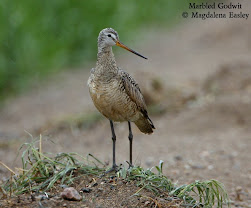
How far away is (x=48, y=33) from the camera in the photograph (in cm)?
1184

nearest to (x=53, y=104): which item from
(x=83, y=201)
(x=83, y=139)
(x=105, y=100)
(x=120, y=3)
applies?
(x=83, y=139)

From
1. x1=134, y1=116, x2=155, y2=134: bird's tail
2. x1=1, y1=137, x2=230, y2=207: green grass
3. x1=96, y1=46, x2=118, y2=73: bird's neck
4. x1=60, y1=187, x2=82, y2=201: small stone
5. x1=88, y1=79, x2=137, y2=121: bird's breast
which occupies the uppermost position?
x1=96, y1=46, x2=118, y2=73: bird's neck

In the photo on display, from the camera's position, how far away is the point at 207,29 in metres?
15.7

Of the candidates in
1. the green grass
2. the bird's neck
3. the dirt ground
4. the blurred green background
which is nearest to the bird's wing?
the bird's neck

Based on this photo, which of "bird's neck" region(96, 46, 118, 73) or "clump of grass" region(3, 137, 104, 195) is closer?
"clump of grass" region(3, 137, 104, 195)

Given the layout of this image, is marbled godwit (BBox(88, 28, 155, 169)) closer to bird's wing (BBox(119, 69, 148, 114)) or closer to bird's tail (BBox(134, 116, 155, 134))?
bird's wing (BBox(119, 69, 148, 114))

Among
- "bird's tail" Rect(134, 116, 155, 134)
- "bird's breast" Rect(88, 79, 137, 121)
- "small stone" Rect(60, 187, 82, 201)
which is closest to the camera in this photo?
"small stone" Rect(60, 187, 82, 201)

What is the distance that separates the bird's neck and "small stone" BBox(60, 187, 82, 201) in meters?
1.38

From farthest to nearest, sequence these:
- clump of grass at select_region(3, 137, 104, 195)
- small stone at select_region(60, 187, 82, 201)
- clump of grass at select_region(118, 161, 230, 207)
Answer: clump of grass at select_region(3, 137, 104, 195) → clump of grass at select_region(118, 161, 230, 207) → small stone at select_region(60, 187, 82, 201)

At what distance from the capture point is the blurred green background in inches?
418

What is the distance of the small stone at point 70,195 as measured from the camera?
4203 mm

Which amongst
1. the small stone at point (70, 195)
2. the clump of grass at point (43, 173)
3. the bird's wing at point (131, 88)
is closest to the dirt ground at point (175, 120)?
the clump of grass at point (43, 173)

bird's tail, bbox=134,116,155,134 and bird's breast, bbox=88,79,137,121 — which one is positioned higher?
bird's breast, bbox=88,79,137,121

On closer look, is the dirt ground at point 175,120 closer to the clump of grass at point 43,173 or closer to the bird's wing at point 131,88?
the clump of grass at point 43,173
